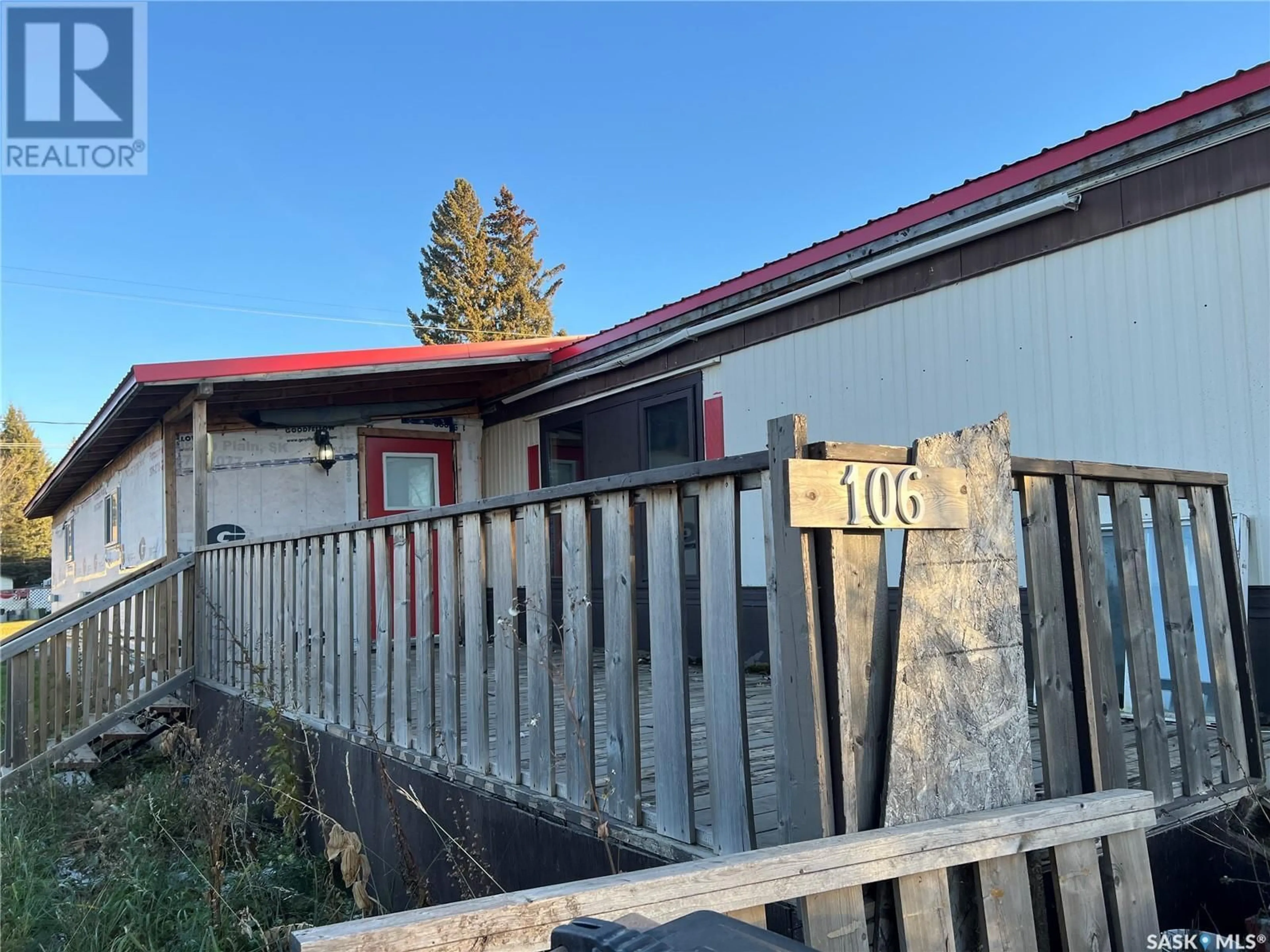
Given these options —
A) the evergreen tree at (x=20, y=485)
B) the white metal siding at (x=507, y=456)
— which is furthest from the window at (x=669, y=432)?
the evergreen tree at (x=20, y=485)

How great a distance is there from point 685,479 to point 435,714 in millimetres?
1809

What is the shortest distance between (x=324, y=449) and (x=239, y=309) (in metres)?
35.1

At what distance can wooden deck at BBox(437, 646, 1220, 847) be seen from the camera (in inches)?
96.1

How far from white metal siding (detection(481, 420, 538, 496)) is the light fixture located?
5.07ft

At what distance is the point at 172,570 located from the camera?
6.45 meters

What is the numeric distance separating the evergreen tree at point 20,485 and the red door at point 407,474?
37935mm

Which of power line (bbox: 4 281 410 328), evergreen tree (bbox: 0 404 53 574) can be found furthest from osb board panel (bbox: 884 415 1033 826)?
evergreen tree (bbox: 0 404 53 574)

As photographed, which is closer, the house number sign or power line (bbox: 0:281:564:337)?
the house number sign

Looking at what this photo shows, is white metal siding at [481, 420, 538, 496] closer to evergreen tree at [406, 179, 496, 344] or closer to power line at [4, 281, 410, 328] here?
evergreen tree at [406, 179, 496, 344]

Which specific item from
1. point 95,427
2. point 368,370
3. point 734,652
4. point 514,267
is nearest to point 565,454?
point 368,370

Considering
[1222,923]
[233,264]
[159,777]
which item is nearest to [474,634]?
[1222,923]

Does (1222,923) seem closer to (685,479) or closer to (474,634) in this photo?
(685,479)
